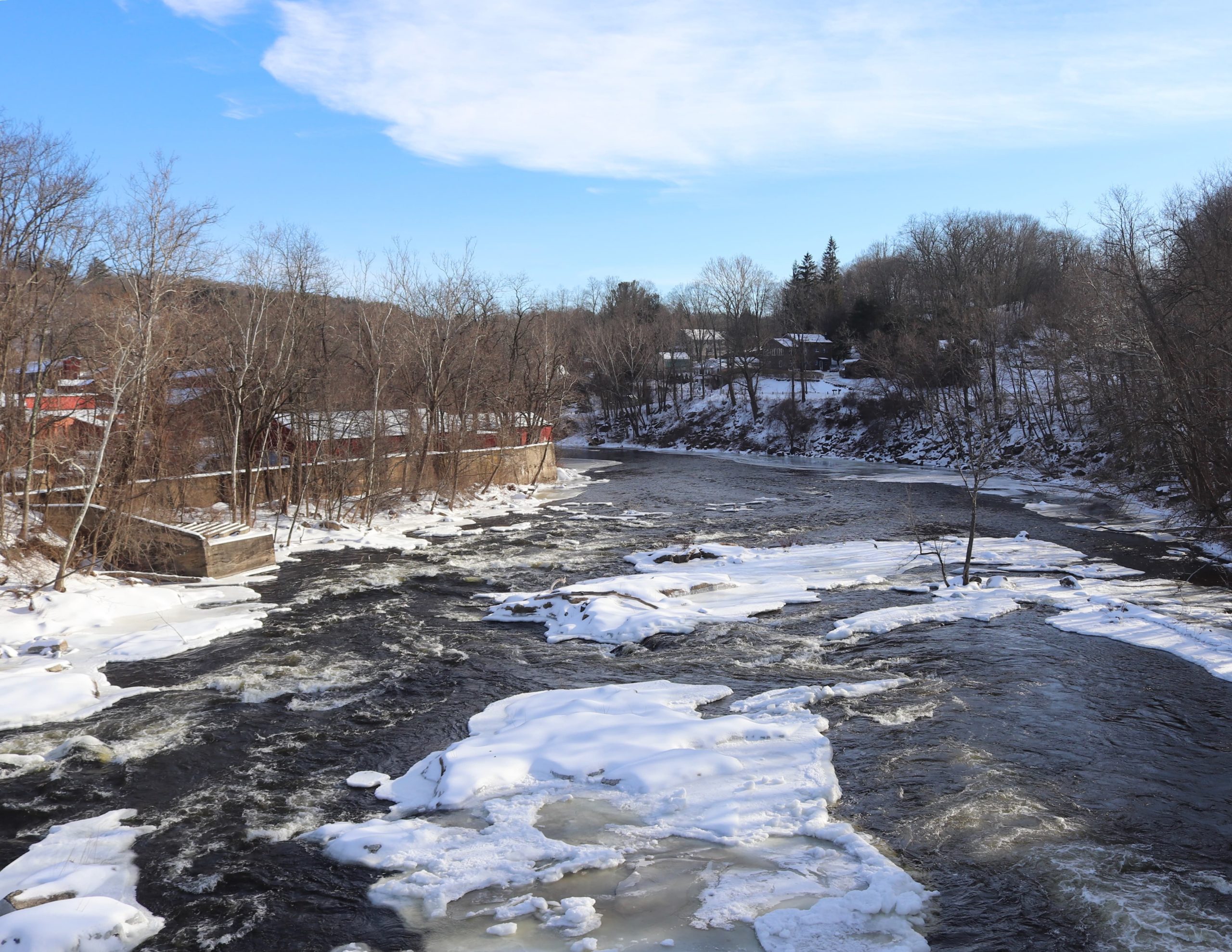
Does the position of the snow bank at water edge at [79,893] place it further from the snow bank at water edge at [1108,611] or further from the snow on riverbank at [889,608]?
the snow bank at water edge at [1108,611]

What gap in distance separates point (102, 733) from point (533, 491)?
92.5ft

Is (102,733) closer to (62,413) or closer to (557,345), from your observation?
(62,413)

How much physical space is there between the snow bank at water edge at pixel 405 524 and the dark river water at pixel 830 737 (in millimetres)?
6324

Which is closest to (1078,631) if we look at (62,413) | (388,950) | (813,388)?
(388,950)

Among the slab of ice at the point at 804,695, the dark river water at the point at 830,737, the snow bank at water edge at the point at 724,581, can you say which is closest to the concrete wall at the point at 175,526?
the dark river water at the point at 830,737

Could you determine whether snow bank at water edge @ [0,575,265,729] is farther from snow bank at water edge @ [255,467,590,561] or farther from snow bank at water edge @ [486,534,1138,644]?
snow bank at water edge @ [486,534,1138,644]

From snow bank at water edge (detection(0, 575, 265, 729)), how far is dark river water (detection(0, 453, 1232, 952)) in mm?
581

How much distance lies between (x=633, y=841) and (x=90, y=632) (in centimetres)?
1299

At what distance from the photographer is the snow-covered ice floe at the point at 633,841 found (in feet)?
21.1

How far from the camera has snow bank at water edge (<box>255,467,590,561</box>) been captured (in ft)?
83.9

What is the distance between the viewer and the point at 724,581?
1897 centimetres

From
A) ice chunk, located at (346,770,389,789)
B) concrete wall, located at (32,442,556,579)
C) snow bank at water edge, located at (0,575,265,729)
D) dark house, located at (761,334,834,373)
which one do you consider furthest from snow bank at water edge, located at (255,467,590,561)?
dark house, located at (761,334,834,373)

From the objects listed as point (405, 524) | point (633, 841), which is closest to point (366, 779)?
point (633, 841)

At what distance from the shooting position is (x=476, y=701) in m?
11.9
